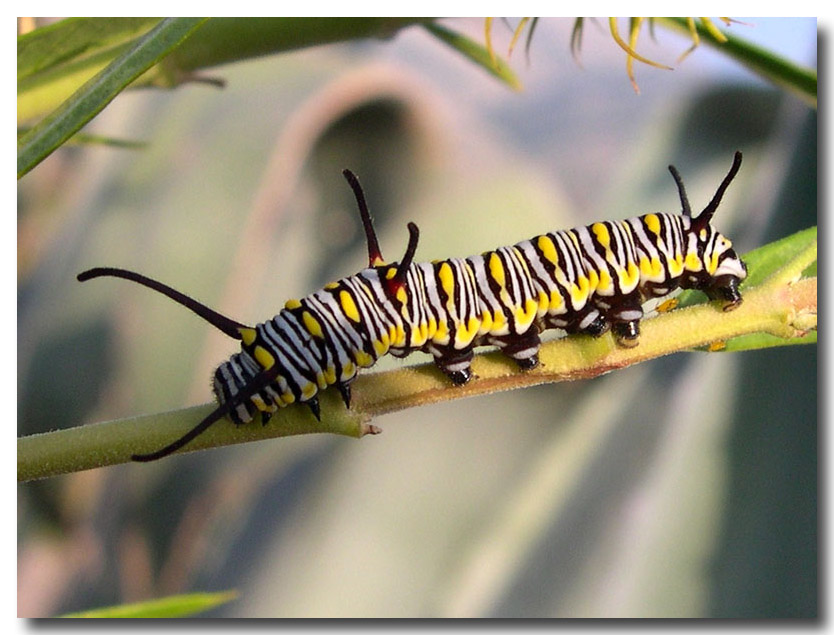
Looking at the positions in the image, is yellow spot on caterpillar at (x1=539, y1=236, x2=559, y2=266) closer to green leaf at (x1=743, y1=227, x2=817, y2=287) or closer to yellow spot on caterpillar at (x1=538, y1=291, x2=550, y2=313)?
yellow spot on caterpillar at (x1=538, y1=291, x2=550, y2=313)

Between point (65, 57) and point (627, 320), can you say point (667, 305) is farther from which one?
point (65, 57)

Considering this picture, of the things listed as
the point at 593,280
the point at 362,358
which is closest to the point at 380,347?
the point at 362,358

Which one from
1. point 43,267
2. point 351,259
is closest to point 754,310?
point 351,259

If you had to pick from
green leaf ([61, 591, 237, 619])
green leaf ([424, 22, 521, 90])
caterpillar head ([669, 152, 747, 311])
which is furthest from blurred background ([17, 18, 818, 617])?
green leaf ([61, 591, 237, 619])

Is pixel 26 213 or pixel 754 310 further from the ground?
pixel 26 213

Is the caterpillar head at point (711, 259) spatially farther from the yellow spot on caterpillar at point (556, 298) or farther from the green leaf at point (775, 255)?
the yellow spot on caterpillar at point (556, 298)

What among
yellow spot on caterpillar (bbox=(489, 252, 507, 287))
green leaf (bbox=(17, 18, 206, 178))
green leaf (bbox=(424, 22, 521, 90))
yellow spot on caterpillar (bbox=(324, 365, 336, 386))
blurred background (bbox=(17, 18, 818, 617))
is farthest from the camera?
blurred background (bbox=(17, 18, 818, 617))

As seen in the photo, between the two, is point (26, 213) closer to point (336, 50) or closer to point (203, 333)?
point (203, 333)
